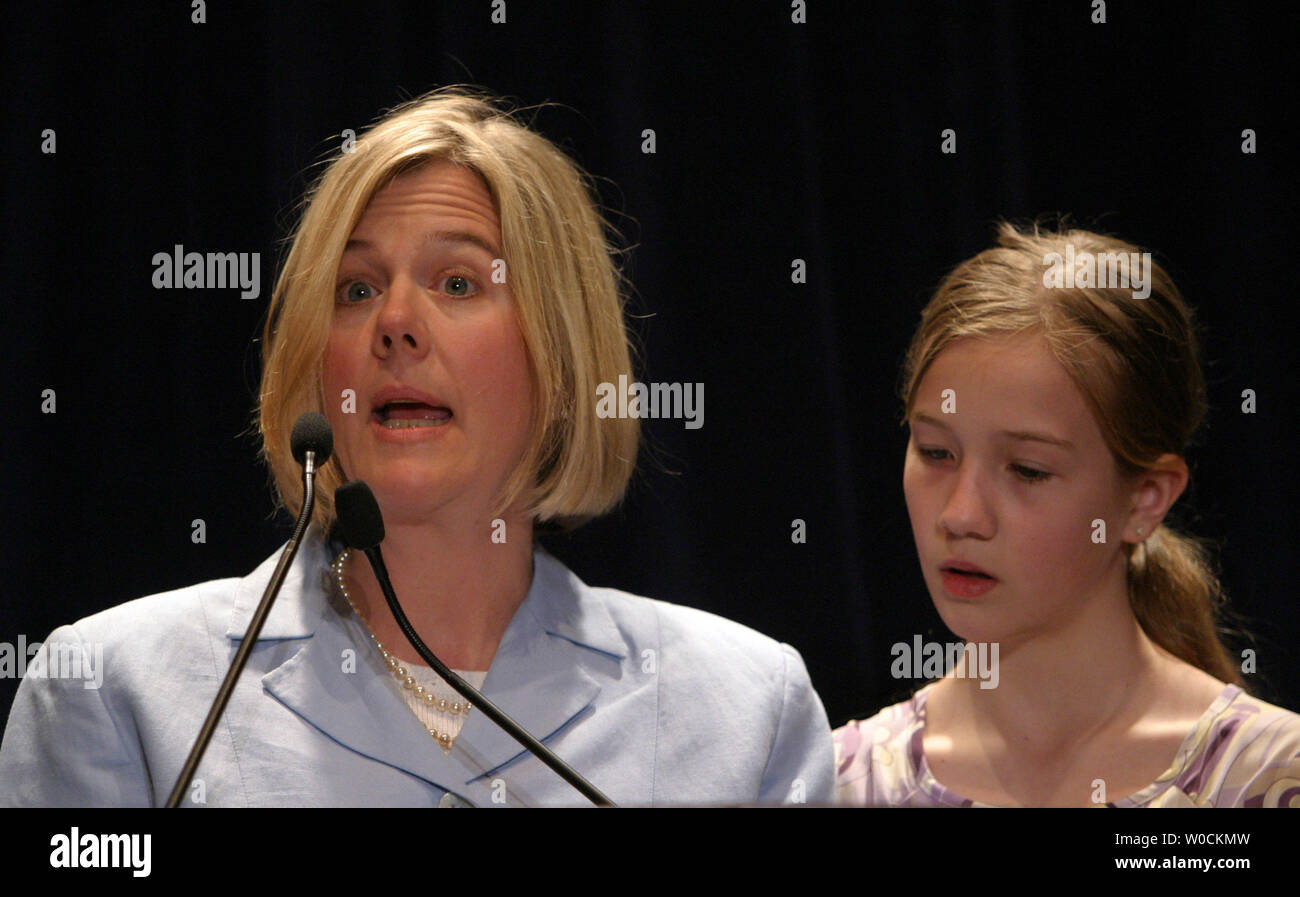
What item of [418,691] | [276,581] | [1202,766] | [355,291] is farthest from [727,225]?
[276,581]

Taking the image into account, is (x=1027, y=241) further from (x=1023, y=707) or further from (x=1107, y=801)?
(x=1107, y=801)

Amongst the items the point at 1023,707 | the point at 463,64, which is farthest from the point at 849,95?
the point at 1023,707

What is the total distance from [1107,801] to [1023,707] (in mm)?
136

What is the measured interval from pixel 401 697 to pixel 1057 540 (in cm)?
74

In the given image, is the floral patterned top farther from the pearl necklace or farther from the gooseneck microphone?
the gooseneck microphone

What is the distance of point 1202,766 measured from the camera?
1472 millimetres

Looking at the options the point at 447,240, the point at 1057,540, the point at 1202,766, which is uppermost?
the point at 447,240

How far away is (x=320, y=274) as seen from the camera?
4.55ft

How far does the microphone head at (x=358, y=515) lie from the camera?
1067mm

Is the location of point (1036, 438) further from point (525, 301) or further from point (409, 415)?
point (409, 415)

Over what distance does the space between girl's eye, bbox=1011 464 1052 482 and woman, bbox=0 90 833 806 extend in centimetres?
32

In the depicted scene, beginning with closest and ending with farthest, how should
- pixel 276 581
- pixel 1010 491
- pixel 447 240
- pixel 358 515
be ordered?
pixel 276 581, pixel 358 515, pixel 447 240, pixel 1010 491

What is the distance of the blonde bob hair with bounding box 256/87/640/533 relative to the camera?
141 centimetres

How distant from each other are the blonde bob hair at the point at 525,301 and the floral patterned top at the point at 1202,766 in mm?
434
